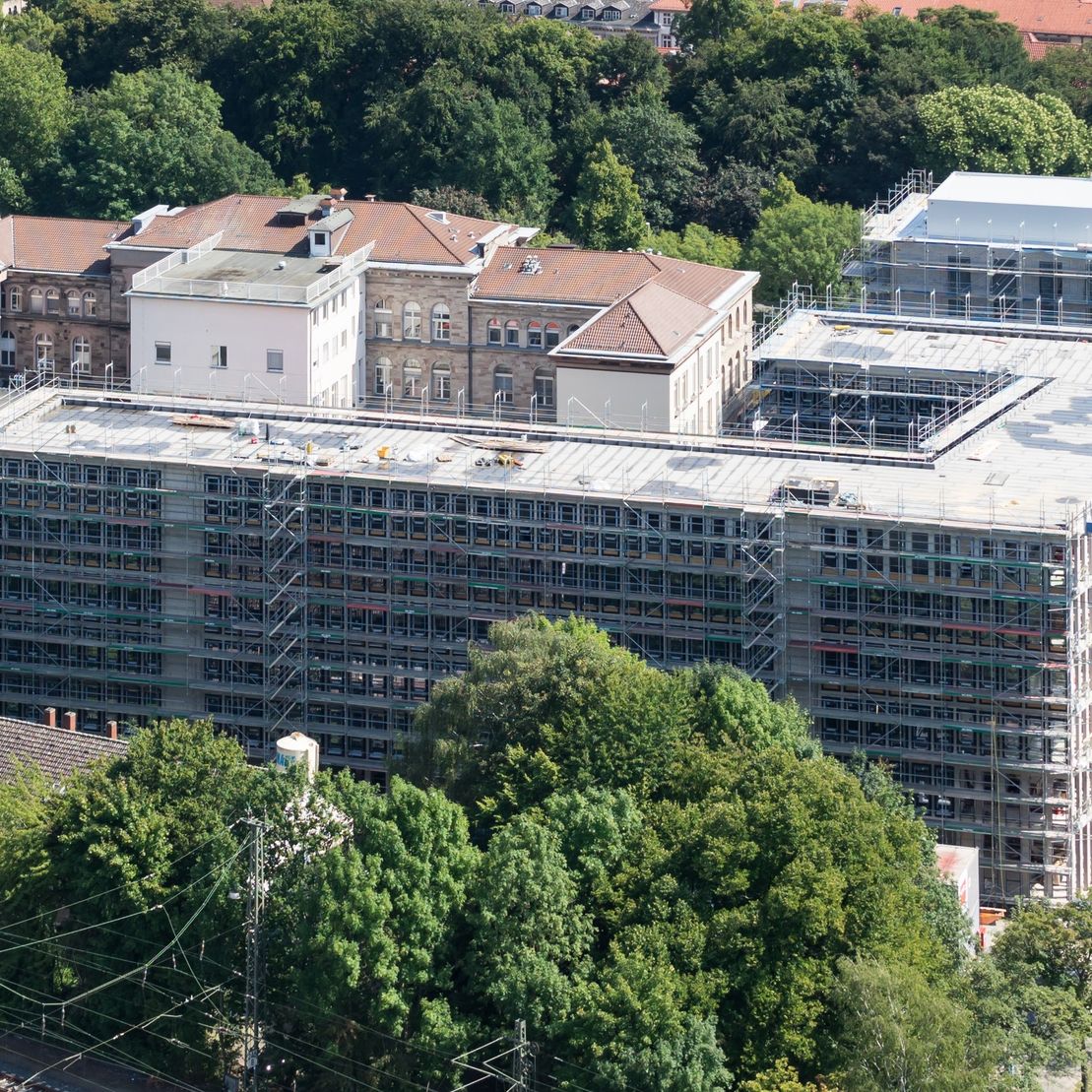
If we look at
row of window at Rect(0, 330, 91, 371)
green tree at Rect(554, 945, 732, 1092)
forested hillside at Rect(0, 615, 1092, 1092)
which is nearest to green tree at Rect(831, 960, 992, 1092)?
forested hillside at Rect(0, 615, 1092, 1092)

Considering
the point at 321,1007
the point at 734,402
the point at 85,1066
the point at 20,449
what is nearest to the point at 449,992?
the point at 321,1007

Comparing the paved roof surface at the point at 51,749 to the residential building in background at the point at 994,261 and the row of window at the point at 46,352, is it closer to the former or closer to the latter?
the row of window at the point at 46,352

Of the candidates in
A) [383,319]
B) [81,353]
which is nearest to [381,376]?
[383,319]

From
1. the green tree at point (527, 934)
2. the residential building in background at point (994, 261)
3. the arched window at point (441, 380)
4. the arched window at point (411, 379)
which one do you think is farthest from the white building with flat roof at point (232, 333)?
the green tree at point (527, 934)

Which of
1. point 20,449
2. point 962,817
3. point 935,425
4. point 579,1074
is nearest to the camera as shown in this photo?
point 579,1074

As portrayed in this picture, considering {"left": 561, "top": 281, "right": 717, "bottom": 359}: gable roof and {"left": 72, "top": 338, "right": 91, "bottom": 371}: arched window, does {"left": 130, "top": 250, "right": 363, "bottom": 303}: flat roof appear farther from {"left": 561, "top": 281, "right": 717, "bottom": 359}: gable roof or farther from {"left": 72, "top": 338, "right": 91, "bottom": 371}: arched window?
{"left": 561, "top": 281, "right": 717, "bottom": 359}: gable roof

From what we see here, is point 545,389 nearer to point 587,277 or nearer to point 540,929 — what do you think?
point 587,277

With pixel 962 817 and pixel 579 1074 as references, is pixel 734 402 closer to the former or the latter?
pixel 962 817
